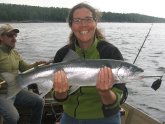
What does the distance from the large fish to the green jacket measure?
14 centimetres

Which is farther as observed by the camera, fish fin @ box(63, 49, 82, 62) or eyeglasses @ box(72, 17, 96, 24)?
eyeglasses @ box(72, 17, 96, 24)

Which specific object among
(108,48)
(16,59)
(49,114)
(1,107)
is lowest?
(49,114)

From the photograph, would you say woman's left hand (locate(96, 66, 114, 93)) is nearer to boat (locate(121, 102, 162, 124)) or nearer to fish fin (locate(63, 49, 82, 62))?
fish fin (locate(63, 49, 82, 62))

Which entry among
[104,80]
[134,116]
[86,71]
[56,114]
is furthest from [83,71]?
[56,114]

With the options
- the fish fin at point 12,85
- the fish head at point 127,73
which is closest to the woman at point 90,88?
the fish head at point 127,73

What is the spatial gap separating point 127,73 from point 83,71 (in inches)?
20.1

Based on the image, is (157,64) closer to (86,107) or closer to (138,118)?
(138,118)

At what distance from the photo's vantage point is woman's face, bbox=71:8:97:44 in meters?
4.07

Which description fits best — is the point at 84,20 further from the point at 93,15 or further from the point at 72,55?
the point at 72,55

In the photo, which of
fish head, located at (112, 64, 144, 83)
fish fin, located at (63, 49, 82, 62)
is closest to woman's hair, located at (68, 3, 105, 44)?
fish fin, located at (63, 49, 82, 62)

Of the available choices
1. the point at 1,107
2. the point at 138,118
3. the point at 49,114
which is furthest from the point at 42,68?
the point at 49,114

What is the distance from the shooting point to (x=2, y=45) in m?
7.60

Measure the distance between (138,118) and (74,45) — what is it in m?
3.50

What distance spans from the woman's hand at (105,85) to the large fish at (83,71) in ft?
0.23
